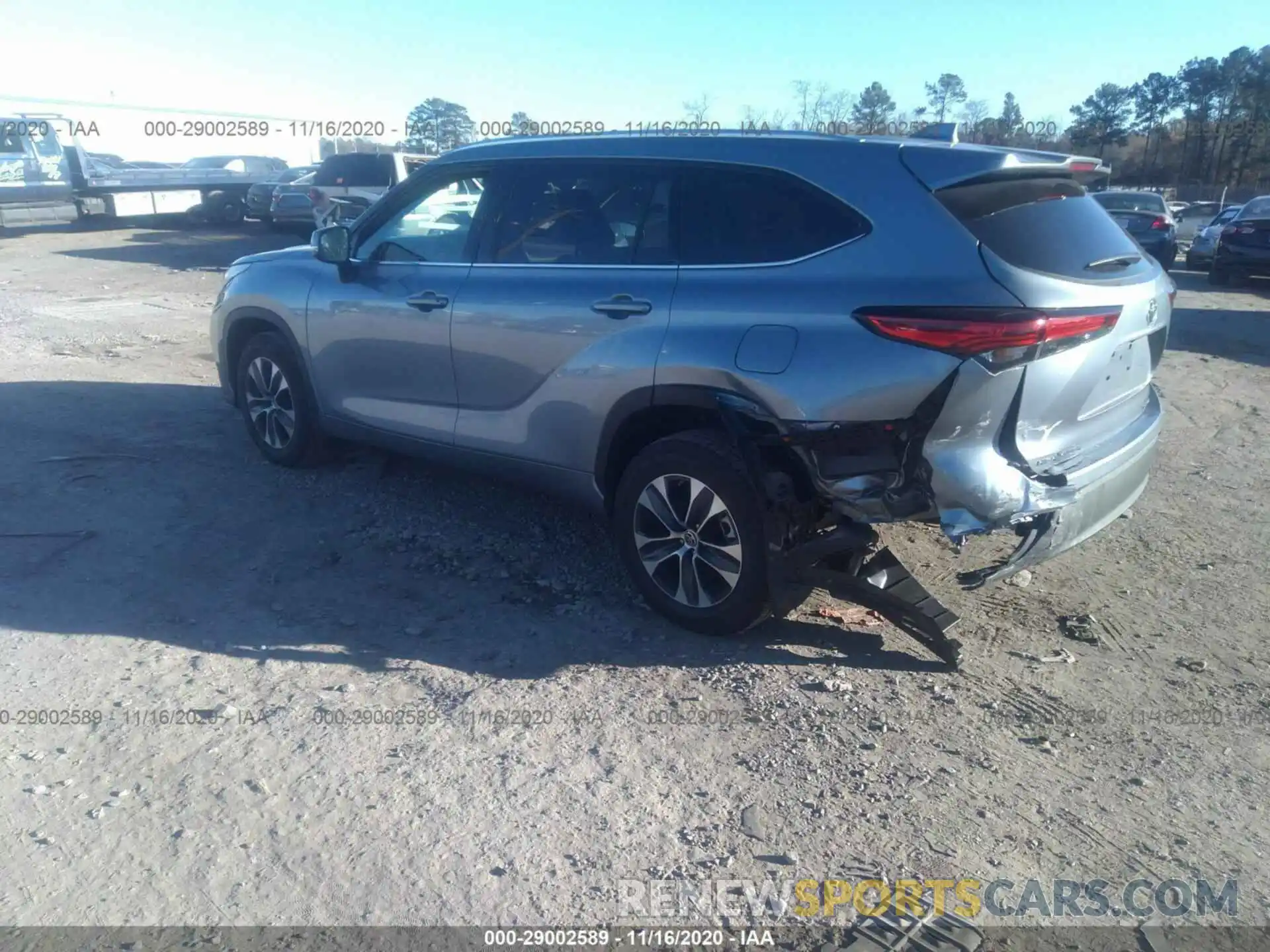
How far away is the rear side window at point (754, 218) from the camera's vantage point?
13.1 ft

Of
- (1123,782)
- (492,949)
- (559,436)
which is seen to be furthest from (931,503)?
(492,949)

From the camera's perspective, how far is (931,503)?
3.75m

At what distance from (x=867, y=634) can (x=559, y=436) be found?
1.58 metres

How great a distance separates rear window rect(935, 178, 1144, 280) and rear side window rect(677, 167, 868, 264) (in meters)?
0.37

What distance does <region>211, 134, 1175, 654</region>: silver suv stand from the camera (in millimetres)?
3697

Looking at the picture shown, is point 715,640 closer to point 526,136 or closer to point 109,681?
point 109,681

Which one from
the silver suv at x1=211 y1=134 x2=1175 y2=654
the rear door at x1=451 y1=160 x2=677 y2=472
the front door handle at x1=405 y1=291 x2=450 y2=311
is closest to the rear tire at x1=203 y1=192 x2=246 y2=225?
the silver suv at x1=211 y1=134 x2=1175 y2=654

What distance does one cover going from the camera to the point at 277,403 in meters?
6.18

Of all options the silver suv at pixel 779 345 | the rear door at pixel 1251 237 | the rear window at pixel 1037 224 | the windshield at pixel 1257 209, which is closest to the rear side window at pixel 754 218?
the silver suv at pixel 779 345

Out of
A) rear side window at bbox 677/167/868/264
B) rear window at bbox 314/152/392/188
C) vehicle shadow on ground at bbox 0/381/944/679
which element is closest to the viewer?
rear side window at bbox 677/167/868/264

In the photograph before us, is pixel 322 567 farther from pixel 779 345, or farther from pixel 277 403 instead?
pixel 779 345

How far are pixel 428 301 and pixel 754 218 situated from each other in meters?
1.76

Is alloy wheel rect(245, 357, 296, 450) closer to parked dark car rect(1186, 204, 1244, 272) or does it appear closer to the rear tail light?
the rear tail light

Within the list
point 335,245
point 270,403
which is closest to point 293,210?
point 270,403
